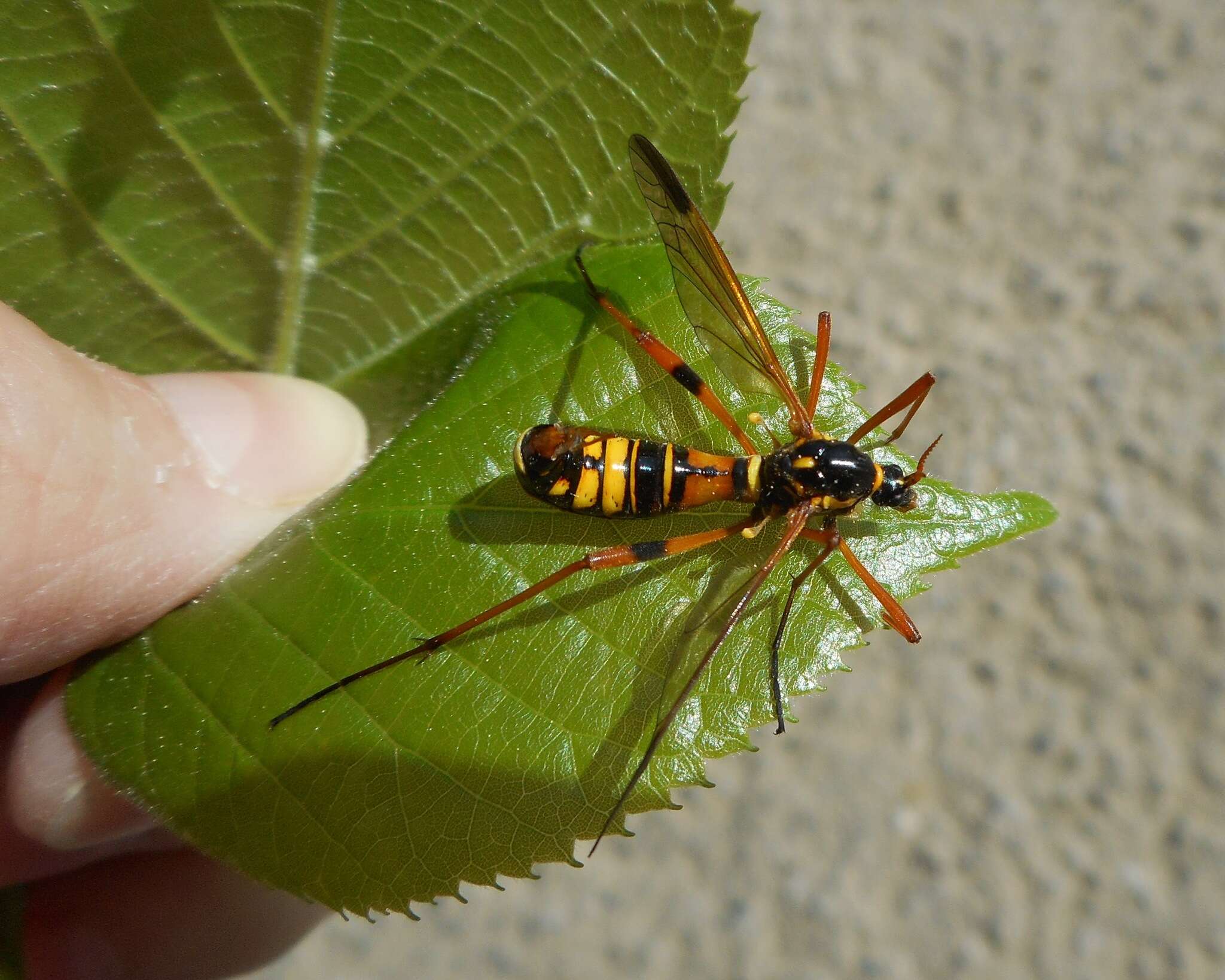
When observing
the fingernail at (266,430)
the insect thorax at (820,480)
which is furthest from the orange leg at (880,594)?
the fingernail at (266,430)

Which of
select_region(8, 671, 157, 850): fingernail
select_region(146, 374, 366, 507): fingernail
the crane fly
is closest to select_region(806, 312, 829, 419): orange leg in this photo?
the crane fly

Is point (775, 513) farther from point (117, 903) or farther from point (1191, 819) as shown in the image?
point (1191, 819)

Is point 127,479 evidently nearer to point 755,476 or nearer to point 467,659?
point 467,659

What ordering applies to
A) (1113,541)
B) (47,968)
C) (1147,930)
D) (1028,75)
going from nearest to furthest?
(47,968) → (1147,930) → (1113,541) → (1028,75)

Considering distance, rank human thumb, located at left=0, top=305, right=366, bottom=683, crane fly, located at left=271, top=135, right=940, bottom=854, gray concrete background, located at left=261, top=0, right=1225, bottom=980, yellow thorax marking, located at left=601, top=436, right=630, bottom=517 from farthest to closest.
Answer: gray concrete background, located at left=261, top=0, right=1225, bottom=980, yellow thorax marking, located at left=601, top=436, right=630, bottom=517, crane fly, located at left=271, top=135, right=940, bottom=854, human thumb, located at left=0, top=305, right=366, bottom=683

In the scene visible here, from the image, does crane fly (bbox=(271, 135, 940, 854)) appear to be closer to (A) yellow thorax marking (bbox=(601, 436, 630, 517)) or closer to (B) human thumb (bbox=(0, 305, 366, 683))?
(A) yellow thorax marking (bbox=(601, 436, 630, 517))

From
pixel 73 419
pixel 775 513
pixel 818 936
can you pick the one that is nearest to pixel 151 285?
pixel 73 419

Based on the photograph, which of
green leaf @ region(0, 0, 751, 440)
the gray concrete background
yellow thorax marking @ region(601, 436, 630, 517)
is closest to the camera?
green leaf @ region(0, 0, 751, 440)
